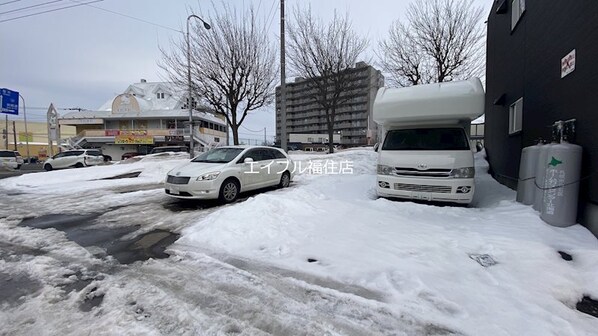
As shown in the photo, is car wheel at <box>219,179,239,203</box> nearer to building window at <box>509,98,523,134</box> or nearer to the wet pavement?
the wet pavement

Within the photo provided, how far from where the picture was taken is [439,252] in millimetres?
4102

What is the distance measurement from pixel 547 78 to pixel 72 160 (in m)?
28.4

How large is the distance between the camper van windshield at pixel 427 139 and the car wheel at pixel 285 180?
3.78 meters

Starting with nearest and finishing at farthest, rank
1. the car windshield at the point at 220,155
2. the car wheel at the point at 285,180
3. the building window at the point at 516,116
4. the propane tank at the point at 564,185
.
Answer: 1. the propane tank at the point at 564,185
2. the car windshield at the point at 220,155
3. the building window at the point at 516,116
4. the car wheel at the point at 285,180

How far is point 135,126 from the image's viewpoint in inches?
1852

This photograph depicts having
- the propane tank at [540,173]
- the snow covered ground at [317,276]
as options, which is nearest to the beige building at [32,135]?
the snow covered ground at [317,276]

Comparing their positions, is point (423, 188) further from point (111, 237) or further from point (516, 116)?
point (111, 237)

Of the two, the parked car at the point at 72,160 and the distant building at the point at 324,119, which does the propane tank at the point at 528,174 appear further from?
the distant building at the point at 324,119

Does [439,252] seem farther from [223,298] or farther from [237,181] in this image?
[237,181]

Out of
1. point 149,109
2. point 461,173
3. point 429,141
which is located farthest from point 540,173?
point 149,109

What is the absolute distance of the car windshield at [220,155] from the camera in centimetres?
839

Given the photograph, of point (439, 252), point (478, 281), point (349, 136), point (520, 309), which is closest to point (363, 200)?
point (439, 252)

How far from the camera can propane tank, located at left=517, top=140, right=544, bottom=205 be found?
5734 mm

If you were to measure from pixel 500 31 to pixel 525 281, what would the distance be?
11418 millimetres
